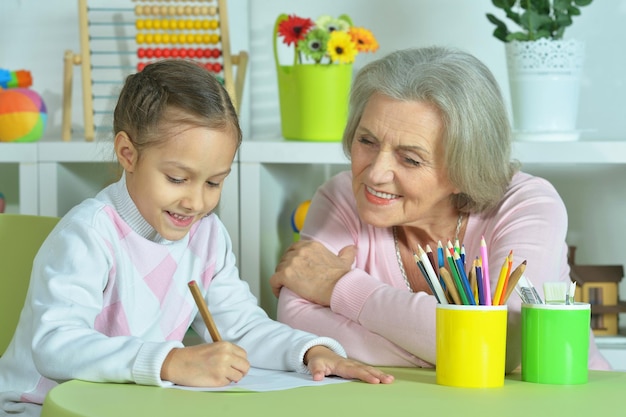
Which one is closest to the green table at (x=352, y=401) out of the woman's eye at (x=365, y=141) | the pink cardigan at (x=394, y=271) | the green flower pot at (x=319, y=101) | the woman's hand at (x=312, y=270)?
the pink cardigan at (x=394, y=271)

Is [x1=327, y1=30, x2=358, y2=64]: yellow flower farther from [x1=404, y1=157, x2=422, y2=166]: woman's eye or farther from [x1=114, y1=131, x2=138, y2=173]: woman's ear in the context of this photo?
[x1=114, y1=131, x2=138, y2=173]: woman's ear

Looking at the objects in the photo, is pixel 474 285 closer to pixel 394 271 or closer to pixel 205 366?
pixel 205 366

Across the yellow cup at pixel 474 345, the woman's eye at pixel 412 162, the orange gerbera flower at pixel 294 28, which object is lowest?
the yellow cup at pixel 474 345

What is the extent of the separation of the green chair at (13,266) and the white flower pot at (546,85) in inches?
47.4

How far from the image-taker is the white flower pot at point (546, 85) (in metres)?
2.30

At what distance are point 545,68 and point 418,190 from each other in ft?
2.61

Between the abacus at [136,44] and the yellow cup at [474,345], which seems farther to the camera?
the abacus at [136,44]

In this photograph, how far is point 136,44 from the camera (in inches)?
108

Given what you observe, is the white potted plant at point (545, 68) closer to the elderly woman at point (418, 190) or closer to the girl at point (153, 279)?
the elderly woman at point (418, 190)

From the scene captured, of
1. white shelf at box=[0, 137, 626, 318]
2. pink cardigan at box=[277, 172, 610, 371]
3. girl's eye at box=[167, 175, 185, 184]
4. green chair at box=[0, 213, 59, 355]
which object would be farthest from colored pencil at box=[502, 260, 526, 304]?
white shelf at box=[0, 137, 626, 318]

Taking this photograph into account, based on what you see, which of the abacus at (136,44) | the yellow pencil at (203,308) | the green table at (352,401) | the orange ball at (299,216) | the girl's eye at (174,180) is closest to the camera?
the green table at (352,401)

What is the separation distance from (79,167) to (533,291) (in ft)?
5.00

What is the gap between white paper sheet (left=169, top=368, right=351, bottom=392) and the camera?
1.15 m

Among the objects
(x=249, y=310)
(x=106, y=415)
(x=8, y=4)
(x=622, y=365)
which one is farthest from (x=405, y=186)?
(x=8, y=4)
